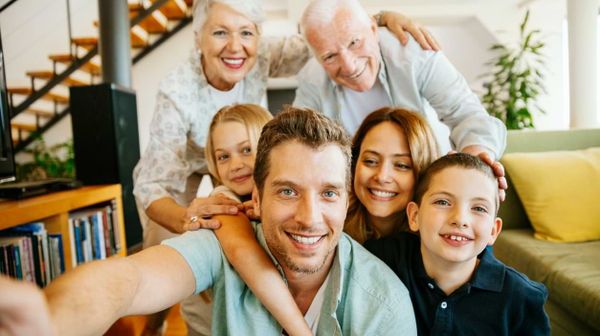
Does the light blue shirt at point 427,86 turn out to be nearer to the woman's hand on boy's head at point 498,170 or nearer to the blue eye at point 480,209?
the woman's hand on boy's head at point 498,170

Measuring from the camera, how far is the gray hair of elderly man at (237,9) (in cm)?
174

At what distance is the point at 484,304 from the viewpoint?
1.25 metres

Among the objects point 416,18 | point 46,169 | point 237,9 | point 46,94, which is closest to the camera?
point 237,9

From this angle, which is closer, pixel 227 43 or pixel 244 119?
pixel 244 119

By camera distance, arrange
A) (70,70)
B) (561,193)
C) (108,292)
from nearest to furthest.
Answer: (108,292) → (561,193) → (70,70)

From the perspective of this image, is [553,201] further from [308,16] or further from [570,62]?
[570,62]

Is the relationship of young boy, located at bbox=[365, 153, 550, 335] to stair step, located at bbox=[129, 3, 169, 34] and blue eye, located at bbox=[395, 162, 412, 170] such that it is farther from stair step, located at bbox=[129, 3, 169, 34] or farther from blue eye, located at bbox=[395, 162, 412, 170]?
stair step, located at bbox=[129, 3, 169, 34]

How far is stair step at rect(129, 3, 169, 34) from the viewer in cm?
534

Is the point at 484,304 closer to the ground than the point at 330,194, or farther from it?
closer to the ground

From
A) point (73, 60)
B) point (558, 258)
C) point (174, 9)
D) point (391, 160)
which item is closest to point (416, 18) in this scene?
point (174, 9)

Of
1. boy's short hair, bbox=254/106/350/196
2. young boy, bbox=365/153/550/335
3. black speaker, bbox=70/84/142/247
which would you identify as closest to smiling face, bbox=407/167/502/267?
young boy, bbox=365/153/550/335

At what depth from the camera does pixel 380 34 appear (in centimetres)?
182

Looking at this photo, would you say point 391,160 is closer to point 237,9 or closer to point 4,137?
point 237,9

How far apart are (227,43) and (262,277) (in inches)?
40.1
